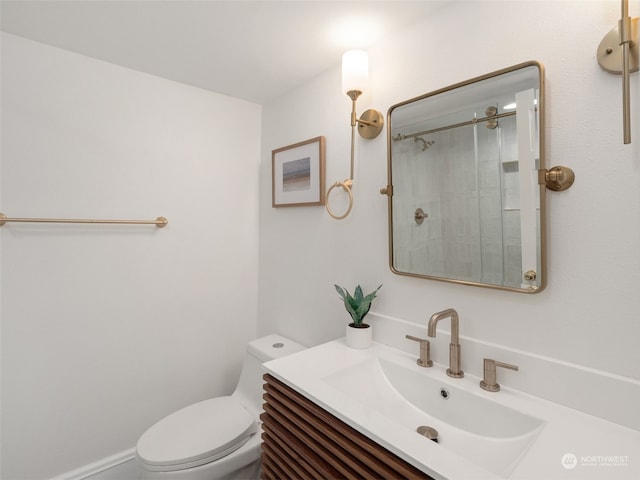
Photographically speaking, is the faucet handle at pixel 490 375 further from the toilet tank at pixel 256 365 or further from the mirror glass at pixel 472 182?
the toilet tank at pixel 256 365

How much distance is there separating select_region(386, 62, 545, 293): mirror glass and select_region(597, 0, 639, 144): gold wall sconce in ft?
0.44

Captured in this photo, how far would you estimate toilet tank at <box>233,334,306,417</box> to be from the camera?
1619mm

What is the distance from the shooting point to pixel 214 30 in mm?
1293

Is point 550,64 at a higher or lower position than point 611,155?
higher

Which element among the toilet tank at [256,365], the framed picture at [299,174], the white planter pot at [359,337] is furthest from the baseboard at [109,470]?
the framed picture at [299,174]

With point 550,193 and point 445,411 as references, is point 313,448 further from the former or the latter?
point 550,193

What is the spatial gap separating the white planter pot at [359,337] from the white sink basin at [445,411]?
0.32 feet

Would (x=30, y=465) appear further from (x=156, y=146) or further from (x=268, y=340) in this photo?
(x=156, y=146)

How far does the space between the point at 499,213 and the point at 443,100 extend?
0.43 meters

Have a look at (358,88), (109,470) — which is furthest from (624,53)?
(109,470)

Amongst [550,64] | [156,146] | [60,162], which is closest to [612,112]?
[550,64]

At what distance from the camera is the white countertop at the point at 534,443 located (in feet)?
2.11

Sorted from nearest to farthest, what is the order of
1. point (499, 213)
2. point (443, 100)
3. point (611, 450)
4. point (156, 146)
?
point (611, 450)
point (499, 213)
point (443, 100)
point (156, 146)

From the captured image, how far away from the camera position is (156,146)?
1690 millimetres
